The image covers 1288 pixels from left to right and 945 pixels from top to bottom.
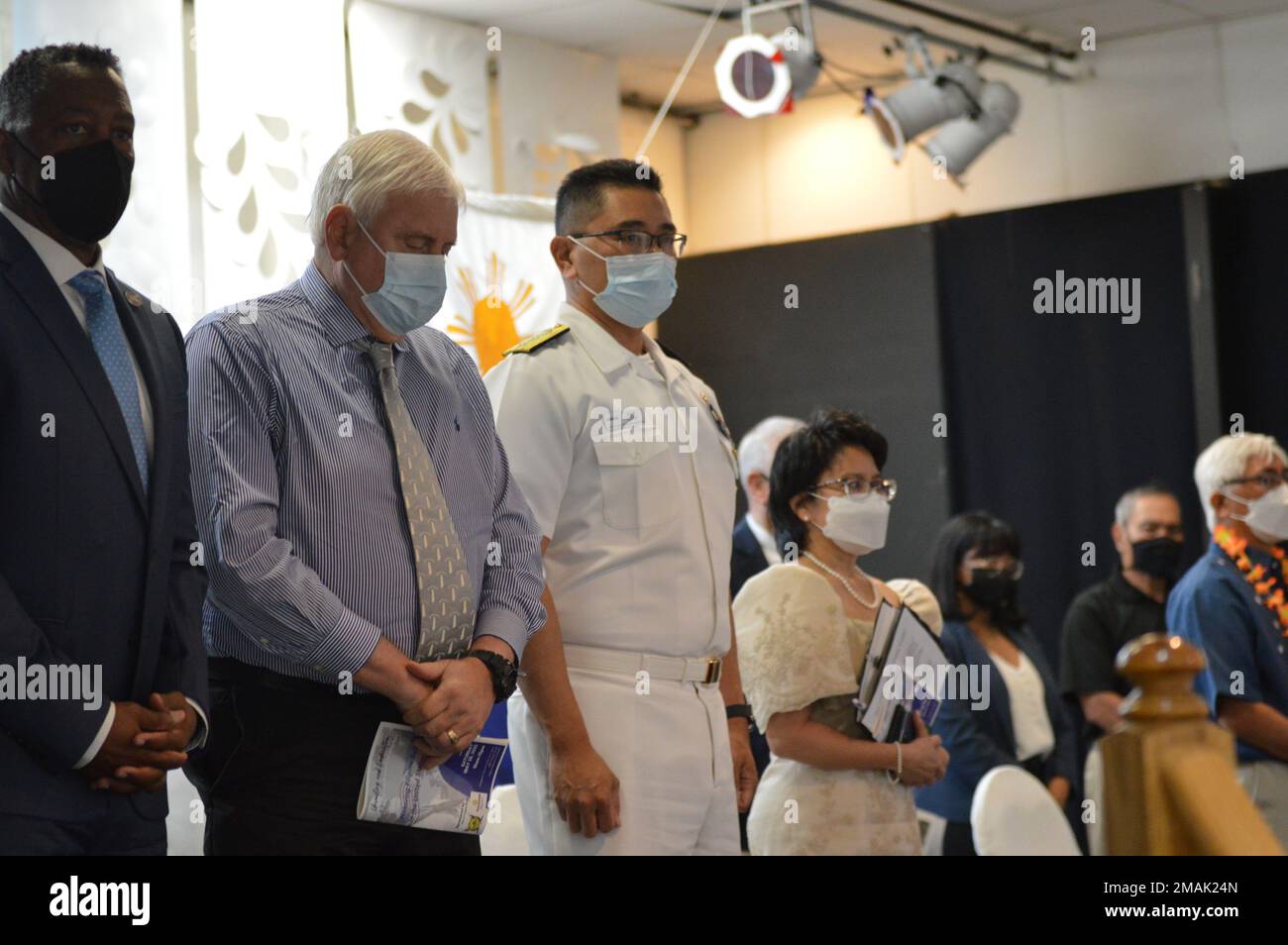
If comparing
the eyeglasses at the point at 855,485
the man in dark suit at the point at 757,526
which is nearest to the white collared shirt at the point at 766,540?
the man in dark suit at the point at 757,526

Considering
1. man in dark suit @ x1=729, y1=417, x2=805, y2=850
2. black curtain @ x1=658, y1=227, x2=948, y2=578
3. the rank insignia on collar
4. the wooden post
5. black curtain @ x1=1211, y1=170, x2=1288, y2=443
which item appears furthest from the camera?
black curtain @ x1=658, y1=227, x2=948, y2=578

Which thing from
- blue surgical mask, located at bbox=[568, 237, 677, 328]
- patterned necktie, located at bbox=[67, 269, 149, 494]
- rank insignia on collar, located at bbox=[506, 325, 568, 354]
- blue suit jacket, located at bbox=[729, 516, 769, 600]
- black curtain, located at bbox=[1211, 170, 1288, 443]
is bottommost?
blue suit jacket, located at bbox=[729, 516, 769, 600]

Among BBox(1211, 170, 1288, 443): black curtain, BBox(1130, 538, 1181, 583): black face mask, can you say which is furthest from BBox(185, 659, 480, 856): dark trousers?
BBox(1211, 170, 1288, 443): black curtain

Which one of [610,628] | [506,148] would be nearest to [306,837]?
[610,628]

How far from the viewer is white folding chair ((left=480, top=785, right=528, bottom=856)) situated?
120 inches

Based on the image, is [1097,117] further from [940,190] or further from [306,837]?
[306,837]

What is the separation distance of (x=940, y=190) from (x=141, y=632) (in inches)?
239

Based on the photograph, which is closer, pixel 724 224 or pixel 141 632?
pixel 141 632

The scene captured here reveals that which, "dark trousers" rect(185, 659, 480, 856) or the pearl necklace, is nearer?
"dark trousers" rect(185, 659, 480, 856)

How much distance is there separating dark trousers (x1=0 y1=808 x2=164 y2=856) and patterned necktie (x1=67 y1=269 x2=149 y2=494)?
0.40 meters

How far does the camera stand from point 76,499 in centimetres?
199

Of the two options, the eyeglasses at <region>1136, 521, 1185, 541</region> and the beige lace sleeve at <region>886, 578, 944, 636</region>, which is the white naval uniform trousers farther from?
the eyeglasses at <region>1136, 521, 1185, 541</region>

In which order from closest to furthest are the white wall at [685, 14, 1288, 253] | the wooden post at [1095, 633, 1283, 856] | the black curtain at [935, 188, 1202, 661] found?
the wooden post at [1095, 633, 1283, 856] → the black curtain at [935, 188, 1202, 661] → the white wall at [685, 14, 1288, 253]
